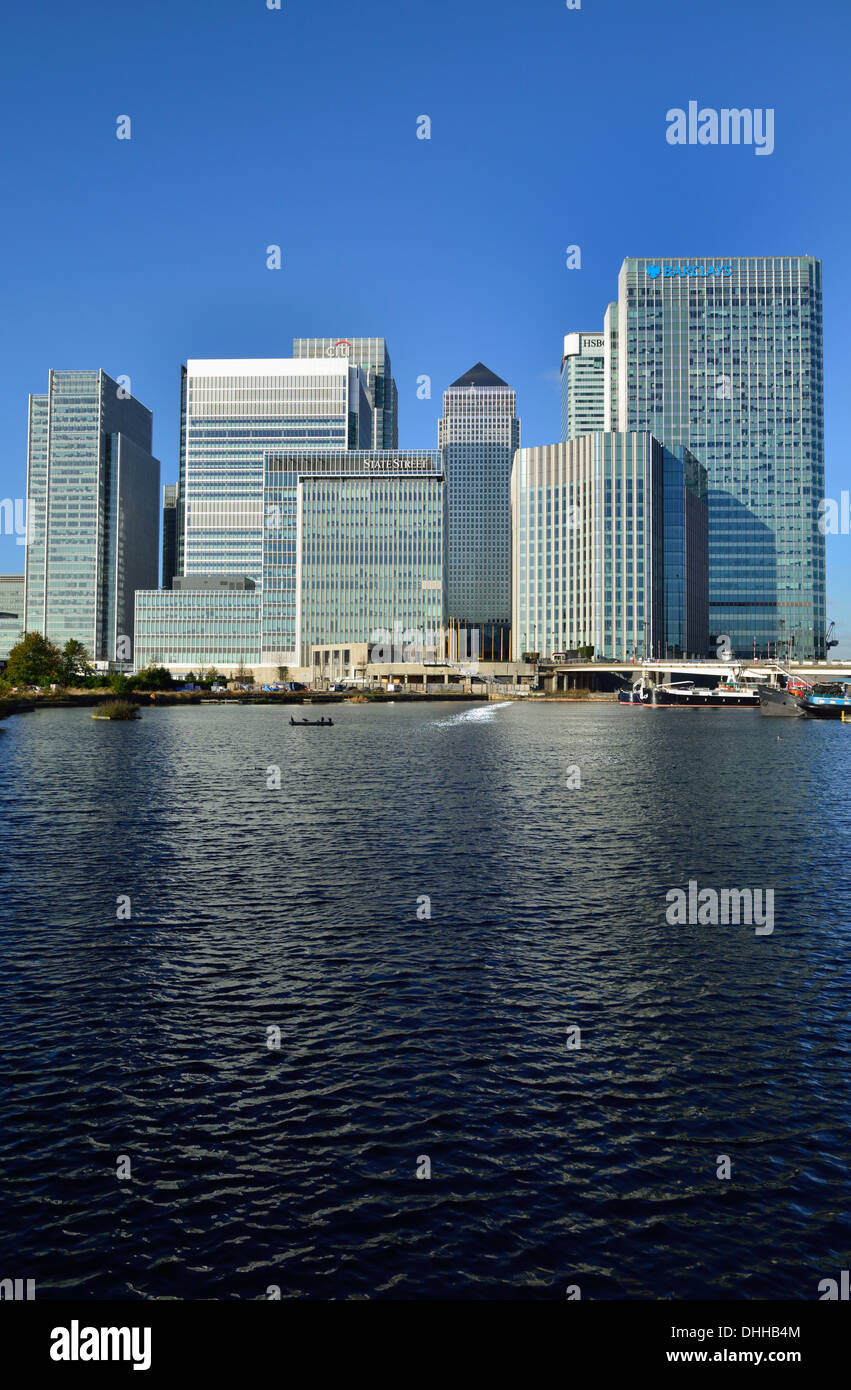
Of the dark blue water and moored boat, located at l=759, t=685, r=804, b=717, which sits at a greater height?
moored boat, located at l=759, t=685, r=804, b=717

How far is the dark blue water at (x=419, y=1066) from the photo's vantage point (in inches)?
531

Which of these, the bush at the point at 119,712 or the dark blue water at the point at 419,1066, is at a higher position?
the bush at the point at 119,712

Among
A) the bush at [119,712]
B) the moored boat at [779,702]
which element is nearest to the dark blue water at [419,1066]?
the bush at [119,712]

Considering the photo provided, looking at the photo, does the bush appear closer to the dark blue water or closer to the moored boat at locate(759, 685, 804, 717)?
the dark blue water

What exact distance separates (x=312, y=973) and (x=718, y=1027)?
35.5 feet

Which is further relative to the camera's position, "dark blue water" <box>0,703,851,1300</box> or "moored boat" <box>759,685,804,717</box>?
"moored boat" <box>759,685,804,717</box>

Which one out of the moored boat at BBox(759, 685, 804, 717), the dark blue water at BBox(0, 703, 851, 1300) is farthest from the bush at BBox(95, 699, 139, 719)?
the moored boat at BBox(759, 685, 804, 717)

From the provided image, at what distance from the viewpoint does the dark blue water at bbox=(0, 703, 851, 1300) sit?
44.2 feet

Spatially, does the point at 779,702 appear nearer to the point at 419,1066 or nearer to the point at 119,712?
the point at 119,712

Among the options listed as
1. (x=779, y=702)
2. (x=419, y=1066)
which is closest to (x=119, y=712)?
(x=779, y=702)

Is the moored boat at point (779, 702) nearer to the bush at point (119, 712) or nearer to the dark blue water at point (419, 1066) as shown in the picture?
the bush at point (119, 712)

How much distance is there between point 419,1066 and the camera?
63.8ft
